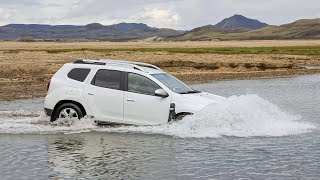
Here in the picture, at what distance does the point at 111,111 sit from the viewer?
12.9m

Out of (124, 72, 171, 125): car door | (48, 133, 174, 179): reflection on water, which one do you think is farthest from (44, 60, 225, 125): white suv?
(48, 133, 174, 179): reflection on water

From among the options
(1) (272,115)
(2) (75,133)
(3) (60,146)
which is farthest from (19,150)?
(1) (272,115)

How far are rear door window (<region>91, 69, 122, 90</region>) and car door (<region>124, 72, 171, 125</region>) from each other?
25 cm

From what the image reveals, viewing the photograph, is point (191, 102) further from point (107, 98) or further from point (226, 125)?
point (107, 98)

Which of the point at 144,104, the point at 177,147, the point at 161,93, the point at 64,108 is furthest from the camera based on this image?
the point at 64,108

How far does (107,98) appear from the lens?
42.2 ft

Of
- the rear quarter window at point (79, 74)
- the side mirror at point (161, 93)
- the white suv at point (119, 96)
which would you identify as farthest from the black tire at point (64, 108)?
the side mirror at point (161, 93)

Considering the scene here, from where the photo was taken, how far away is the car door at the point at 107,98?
1282cm

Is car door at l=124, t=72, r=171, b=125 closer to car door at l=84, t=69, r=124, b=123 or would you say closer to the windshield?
car door at l=84, t=69, r=124, b=123

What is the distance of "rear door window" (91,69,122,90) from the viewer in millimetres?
13008

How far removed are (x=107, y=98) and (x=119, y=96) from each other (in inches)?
11.1

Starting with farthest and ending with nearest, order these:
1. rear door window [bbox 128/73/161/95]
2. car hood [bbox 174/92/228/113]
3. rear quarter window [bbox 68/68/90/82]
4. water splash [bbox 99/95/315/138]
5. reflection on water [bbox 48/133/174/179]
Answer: rear quarter window [bbox 68/68/90/82] → rear door window [bbox 128/73/161/95] → car hood [bbox 174/92/228/113] → water splash [bbox 99/95/315/138] → reflection on water [bbox 48/133/174/179]

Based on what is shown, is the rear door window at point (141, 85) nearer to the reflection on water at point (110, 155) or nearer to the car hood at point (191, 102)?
the car hood at point (191, 102)

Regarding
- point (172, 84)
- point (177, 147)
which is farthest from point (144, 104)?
point (177, 147)
